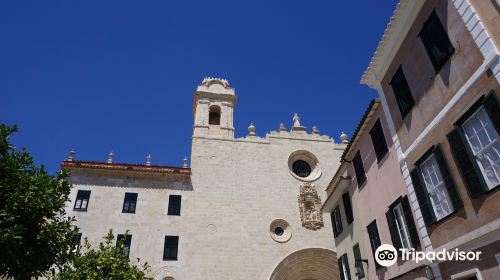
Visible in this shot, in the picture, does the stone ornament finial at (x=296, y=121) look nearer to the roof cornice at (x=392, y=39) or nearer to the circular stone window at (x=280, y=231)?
the circular stone window at (x=280, y=231)

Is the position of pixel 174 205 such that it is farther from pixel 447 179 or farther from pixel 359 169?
pixel 447 179

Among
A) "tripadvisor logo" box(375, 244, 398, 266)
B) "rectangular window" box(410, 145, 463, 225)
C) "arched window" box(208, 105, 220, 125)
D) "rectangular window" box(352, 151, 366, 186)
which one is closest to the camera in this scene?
"rectangular window" box(410, 145, 463, 225)

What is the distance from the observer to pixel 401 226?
428 inches

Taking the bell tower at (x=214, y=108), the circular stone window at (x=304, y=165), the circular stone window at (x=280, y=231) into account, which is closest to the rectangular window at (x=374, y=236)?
the circular stone window at (x=280, y=231)

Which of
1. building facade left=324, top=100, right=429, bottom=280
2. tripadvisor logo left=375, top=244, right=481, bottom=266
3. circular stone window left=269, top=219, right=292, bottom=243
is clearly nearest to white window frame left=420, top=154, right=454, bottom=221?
tripadvisor logo left=375, top=244, right=481, bottom=266

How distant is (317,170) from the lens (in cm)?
3008

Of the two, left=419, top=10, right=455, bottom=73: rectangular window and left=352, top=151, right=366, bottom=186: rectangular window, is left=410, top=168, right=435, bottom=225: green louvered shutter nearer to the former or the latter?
left=419, top=10, right=455, bottom=73: rectangular window

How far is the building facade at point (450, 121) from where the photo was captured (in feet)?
23.0

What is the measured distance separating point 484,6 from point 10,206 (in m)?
14.2

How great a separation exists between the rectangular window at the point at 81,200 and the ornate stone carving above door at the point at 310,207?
53.2 ft

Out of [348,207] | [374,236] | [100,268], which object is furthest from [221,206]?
[374,236]

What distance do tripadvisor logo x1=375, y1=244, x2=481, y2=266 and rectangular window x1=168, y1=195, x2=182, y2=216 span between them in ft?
53.9

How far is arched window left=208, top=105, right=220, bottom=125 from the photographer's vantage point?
1262 inches

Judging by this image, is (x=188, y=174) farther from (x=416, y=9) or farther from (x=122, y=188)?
(x=416, y=9)
